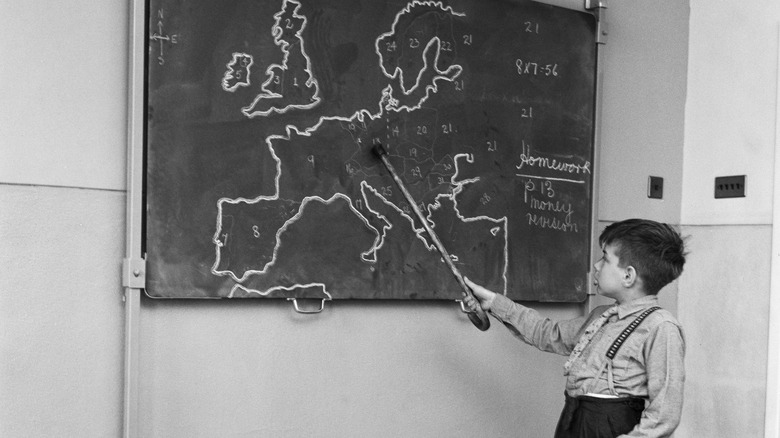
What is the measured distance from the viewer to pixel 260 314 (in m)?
2.56

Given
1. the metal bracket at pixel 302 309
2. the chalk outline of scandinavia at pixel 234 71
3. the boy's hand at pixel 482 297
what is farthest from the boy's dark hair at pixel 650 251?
the chalk outline of scandinavia at pixel 234 71

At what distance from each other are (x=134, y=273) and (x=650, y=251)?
1.32m

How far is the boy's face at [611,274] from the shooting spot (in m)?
2.20

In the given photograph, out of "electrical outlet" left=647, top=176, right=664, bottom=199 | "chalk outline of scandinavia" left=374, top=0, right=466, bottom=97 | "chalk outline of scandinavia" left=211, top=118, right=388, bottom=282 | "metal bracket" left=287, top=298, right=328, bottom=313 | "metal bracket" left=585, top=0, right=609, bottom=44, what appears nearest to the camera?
"chalk outline of scandinavia" left=211, top=118, right=388, bottom=282

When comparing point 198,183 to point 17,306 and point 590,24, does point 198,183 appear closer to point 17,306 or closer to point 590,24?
point 17,306

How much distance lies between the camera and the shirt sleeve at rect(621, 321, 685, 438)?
2.02m

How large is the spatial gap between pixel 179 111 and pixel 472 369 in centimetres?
126

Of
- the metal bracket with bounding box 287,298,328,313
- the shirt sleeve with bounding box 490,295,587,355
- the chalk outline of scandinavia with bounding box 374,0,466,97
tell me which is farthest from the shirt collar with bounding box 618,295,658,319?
the chalk outline of scandinavia with bounding box 374,0,466,97

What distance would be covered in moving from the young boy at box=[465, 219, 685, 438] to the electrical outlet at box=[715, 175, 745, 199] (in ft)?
3.80

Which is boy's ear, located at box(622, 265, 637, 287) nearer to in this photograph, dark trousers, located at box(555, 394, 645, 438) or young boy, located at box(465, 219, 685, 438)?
young boy, located at box(465, 219, 685, 438)

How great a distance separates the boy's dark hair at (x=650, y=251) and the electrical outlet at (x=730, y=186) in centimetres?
117

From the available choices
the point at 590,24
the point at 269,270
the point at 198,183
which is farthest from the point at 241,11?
the point at 590,24

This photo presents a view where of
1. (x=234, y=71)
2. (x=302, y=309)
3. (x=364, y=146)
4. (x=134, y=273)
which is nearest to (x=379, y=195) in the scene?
(x=364, y=146)

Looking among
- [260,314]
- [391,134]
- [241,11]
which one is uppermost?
[241,11]
